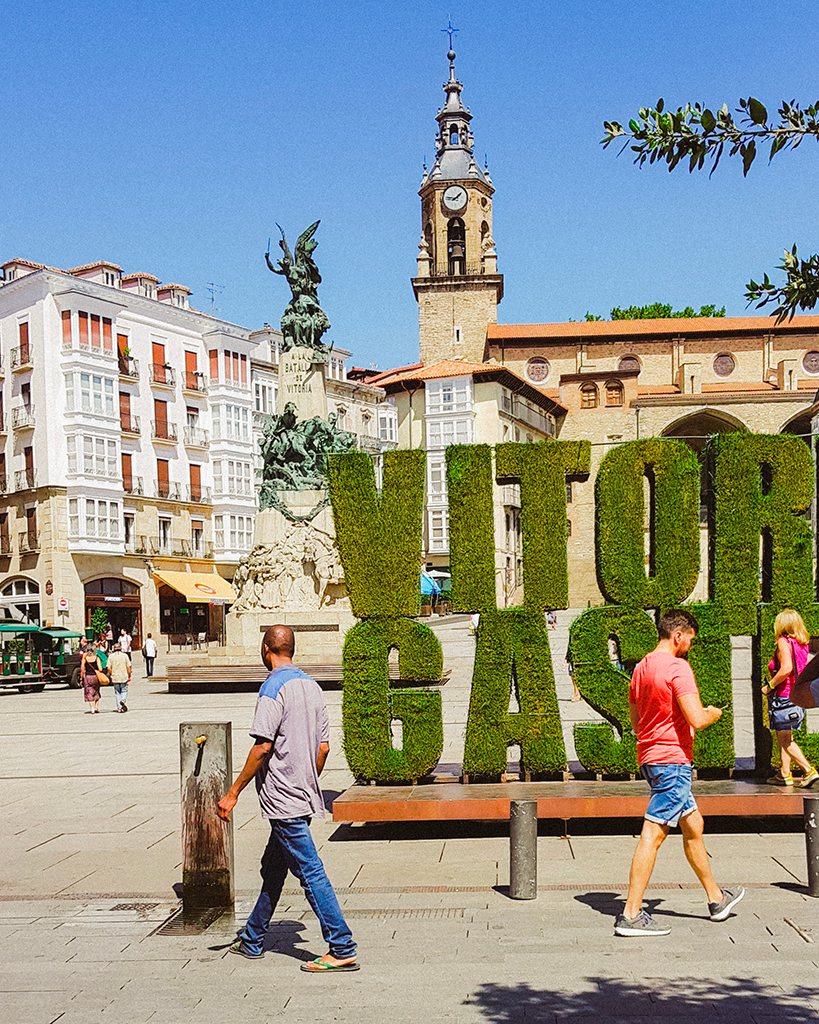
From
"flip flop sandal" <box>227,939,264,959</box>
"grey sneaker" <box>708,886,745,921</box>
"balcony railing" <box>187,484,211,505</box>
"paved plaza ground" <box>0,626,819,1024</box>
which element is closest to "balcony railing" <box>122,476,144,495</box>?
"balcony railing" <box>187,484,211,505</box>

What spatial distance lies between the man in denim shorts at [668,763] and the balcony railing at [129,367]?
48.5 m

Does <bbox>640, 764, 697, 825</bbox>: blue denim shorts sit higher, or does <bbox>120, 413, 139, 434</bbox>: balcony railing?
<bbox>120, 413, 139, 434</bbox>: balcony railing

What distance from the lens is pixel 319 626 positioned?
95.5ft

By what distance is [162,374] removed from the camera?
181 ft

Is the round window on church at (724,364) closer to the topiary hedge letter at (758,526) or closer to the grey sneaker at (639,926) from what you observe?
the topiary hedge letter at (758,526)

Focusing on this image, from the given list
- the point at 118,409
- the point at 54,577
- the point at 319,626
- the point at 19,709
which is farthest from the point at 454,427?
the point at 19,709

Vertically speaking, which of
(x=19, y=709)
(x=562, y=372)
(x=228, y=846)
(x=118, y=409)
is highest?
(x=562, y=372)

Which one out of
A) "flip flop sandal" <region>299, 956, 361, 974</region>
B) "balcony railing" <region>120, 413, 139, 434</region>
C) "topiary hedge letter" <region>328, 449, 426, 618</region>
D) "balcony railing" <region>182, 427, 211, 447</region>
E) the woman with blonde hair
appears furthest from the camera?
"balcony railing" <region>182, 427, 211, 447</region>

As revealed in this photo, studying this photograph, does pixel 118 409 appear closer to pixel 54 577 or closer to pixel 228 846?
pixel 54 577

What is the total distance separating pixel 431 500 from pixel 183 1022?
60.5 m

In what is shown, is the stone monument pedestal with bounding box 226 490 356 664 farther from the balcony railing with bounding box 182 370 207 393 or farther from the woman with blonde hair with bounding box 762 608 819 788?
the balcony railing with bounding box 182 370 207 393

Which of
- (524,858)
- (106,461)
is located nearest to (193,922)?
(524,858)

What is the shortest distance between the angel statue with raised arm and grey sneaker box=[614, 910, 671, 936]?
2531cm

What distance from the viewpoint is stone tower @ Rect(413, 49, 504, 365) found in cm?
7331
